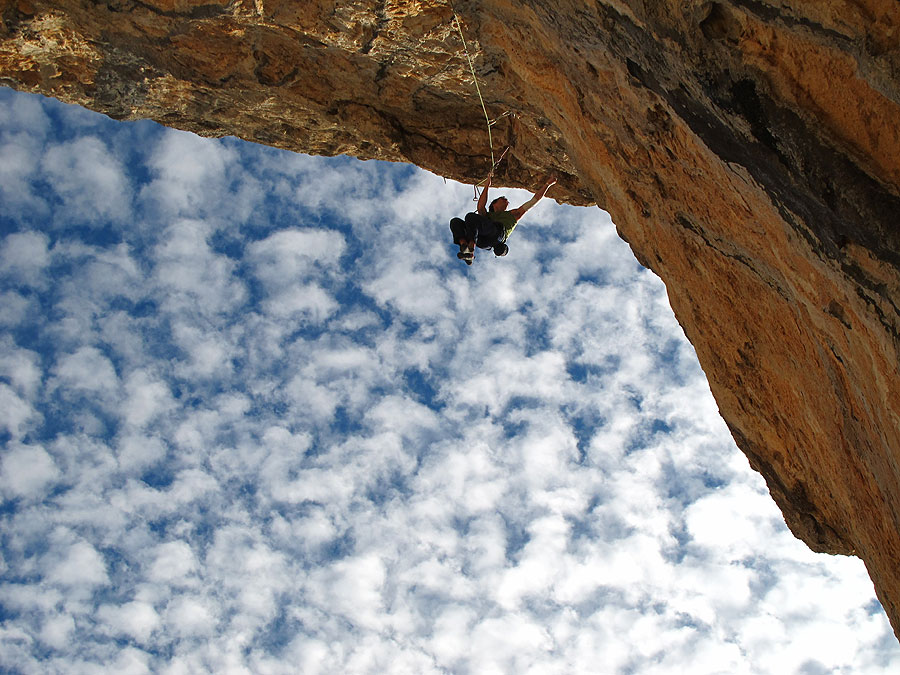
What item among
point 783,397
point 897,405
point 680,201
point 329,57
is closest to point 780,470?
point 783,397

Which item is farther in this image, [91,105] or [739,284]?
→ [91,105]

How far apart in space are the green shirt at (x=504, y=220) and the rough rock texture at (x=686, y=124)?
0.58 meters

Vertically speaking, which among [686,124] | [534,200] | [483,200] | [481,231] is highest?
[534,200]

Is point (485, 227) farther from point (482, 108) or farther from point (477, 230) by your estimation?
point (482, 108)

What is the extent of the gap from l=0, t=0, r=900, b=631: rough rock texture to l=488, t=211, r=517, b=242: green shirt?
0.58m

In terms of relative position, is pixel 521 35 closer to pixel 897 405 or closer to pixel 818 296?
pixel 818 296

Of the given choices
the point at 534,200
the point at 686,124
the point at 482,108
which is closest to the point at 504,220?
the point at 534,200

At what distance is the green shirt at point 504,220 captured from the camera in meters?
9.08

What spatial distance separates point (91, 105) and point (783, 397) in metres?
8.22

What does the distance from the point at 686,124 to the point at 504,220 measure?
4731 mm

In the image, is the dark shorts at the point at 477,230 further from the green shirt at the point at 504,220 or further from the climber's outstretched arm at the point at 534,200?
the climber's outstretched arm at the point at 534,200

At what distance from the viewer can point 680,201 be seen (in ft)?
17.9

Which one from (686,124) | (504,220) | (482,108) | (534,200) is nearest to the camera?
(686,124)

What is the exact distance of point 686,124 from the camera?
4.56 meters
